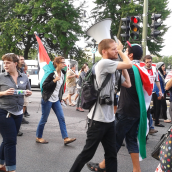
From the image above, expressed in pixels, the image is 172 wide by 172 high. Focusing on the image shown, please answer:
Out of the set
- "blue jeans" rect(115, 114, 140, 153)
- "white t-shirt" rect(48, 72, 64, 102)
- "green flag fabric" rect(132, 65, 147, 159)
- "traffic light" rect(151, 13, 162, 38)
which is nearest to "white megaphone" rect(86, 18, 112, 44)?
"green flag fabric" rect(132, 65, 147, 159)

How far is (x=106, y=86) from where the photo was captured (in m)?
3.02

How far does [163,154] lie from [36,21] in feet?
91.8

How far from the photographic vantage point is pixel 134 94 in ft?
12.1

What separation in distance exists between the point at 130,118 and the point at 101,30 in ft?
4.39

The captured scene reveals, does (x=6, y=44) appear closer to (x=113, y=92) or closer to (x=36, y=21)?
(x=36, y=21)

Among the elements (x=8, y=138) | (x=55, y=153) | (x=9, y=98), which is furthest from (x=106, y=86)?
(x=55, y=153)

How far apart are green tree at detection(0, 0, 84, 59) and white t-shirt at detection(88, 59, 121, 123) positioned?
23677mm

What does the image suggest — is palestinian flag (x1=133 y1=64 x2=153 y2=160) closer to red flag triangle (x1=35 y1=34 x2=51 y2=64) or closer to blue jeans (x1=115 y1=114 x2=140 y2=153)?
blue jeans (x1=115 y1=114 x2=140 y2=153)

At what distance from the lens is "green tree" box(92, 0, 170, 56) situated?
27.0 meters

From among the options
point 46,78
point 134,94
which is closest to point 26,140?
point 46,78

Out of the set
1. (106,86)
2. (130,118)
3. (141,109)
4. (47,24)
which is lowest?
(130,118)

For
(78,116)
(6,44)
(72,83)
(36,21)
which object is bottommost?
(78,116)

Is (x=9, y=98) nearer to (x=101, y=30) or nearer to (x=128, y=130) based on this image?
(x=101, y=30)

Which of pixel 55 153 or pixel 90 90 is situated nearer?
pixel 90 90
